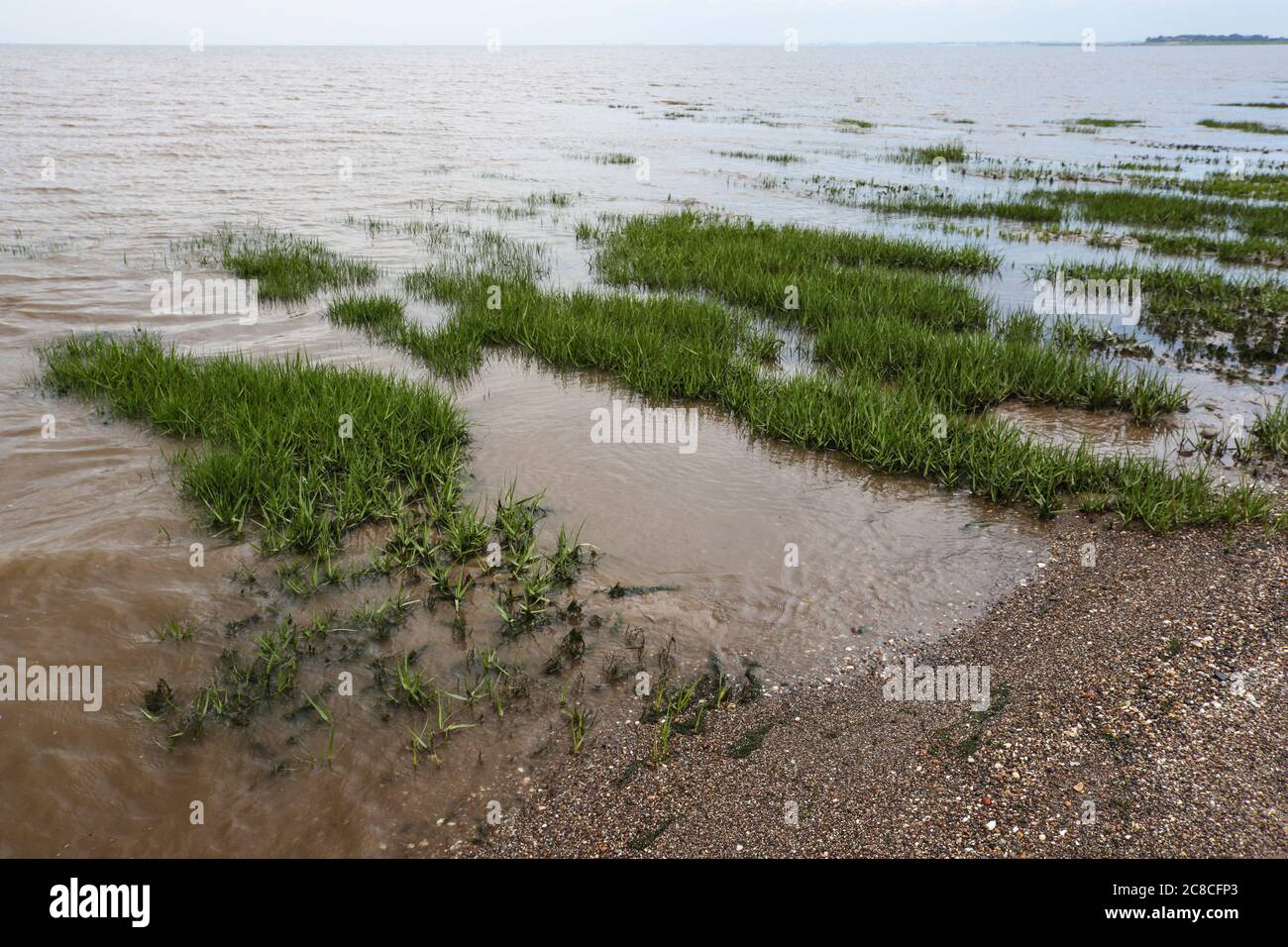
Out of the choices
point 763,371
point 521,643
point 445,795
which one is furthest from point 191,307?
point 445,795

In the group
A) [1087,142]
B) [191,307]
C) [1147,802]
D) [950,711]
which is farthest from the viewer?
[1087,142]

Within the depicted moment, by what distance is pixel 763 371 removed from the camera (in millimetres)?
10289

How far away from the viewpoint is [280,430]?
24.0ft

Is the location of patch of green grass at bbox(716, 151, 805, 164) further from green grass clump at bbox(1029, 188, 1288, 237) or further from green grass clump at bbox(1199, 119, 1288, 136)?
green grass clump at bbox(1199, 119, 1288, 136)

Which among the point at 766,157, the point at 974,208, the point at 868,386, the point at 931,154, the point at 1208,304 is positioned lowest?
the point at 868,386

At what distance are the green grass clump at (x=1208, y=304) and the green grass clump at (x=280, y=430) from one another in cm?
1140

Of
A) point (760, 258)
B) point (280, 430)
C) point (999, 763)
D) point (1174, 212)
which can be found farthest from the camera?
point (1174, 212)

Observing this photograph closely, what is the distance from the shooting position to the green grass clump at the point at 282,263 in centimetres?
1329

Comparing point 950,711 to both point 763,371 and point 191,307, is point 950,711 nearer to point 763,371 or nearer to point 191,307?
point 763,371

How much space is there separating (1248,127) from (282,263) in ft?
184

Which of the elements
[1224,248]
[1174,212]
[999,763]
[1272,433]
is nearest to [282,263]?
[999,763]

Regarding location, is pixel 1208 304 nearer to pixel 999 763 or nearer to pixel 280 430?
pixel 999 763

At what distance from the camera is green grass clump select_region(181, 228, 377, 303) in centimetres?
1329
